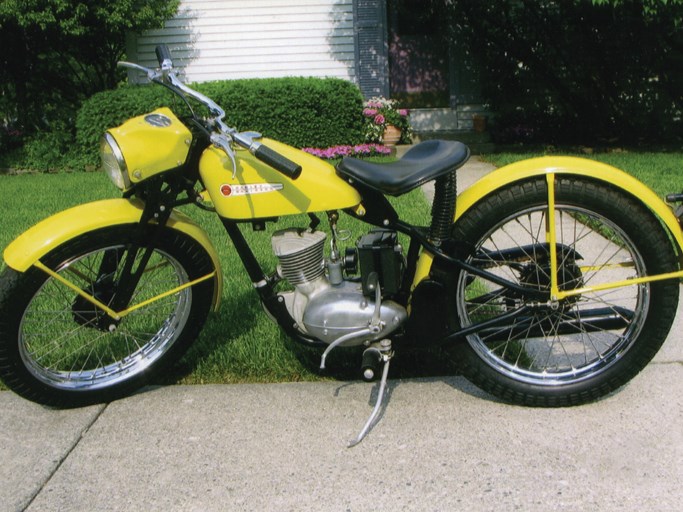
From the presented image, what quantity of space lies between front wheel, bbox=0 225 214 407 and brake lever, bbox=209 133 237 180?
524 mm

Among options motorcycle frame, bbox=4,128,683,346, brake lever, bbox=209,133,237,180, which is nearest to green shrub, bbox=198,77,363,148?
motorcycle frame, bbox=4,128,683,346

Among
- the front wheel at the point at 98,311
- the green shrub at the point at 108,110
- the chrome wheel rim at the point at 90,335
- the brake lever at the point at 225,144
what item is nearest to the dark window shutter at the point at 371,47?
the green shrub at the point at 108,110

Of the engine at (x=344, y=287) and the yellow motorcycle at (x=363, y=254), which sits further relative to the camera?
the engine at (x=344, y=287)

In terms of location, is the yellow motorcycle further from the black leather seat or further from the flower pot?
the flower pot

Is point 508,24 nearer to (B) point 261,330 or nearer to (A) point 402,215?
(A) point 402,215

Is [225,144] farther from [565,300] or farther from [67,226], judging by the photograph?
[565,300]

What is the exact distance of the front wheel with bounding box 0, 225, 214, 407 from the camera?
8.99ft

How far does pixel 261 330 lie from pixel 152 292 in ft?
2.70

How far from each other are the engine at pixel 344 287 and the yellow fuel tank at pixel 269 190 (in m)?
0.18

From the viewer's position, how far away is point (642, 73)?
1111cm

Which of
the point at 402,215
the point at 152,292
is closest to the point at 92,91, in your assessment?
the point at 402,215

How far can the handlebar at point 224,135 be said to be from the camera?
7.75 ft

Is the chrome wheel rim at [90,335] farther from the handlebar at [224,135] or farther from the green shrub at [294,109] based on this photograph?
the green shrub at [294,109]

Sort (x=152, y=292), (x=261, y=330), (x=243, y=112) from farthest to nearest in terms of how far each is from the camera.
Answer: (x=243, y=112), (x=152, y=292), (x=261, y=330)
